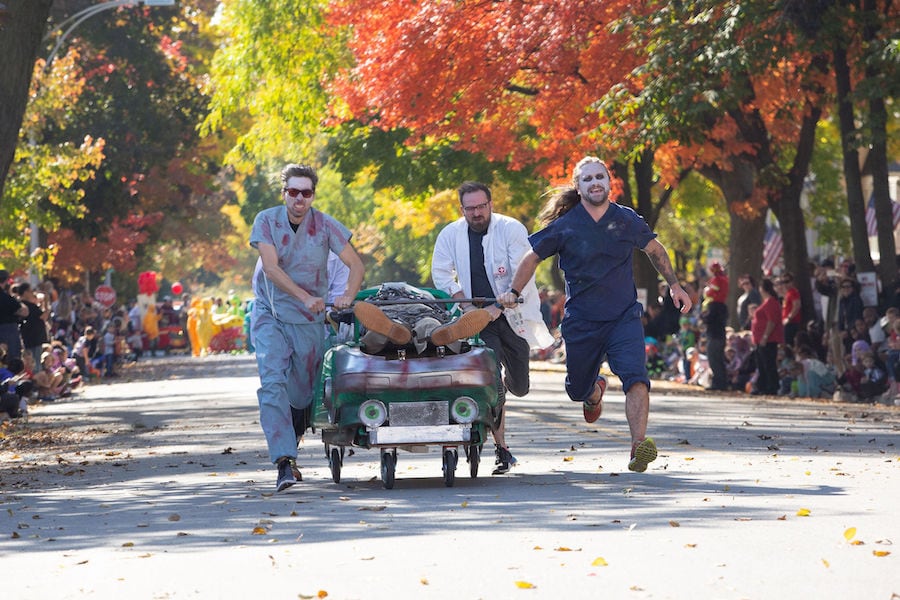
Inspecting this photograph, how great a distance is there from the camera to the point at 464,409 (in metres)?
11.8

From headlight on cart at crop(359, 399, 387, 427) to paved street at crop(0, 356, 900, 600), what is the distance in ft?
1.49

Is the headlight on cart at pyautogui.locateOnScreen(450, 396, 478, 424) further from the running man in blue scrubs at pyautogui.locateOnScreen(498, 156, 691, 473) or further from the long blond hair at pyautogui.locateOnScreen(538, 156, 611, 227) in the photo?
the long blond hair at pyautogui.locateOnScreen(538, 156, 611, 227)

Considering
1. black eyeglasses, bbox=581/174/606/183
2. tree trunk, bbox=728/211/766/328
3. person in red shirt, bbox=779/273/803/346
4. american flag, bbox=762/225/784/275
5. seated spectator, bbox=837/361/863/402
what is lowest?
seated spectator, bbox=837/361/863/402

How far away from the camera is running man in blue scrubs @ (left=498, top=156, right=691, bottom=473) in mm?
12234

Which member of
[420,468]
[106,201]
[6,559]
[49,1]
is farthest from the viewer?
[106,201]

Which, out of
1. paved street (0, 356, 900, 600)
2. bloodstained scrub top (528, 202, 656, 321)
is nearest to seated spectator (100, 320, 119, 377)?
paved street (0, 356, 900, 600)

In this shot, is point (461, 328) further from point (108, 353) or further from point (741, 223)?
point (108, 353)

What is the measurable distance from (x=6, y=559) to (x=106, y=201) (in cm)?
3960

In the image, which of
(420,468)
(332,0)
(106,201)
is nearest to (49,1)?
(420,468)

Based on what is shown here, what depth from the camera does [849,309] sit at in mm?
25938

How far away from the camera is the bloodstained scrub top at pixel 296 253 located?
12.4 m

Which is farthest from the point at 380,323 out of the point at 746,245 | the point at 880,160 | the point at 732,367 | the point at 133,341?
the point at 133,341

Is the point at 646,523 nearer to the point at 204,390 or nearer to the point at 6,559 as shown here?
the point at 6,559

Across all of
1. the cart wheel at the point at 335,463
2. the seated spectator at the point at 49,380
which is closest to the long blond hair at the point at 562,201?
the cart wheel at the point at 335,463
